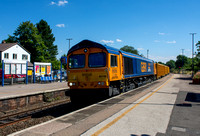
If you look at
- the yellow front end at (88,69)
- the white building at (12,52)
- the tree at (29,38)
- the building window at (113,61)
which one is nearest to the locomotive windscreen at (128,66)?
the building window at (113,61)

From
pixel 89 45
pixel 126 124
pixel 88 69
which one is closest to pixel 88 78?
pixel 88 69

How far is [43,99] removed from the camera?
41.6 feet

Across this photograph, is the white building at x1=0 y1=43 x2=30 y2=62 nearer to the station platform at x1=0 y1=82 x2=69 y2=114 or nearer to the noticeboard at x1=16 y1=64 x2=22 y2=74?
the noticeboard at x1=16 y1=64 x2=22 y2=74

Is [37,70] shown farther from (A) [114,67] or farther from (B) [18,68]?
(A) [114,67]

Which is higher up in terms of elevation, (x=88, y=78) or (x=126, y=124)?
(x=88, y=78)

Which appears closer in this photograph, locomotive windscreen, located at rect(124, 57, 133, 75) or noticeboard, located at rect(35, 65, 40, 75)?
locomotive windscreen, located at rect(124, 57, 133, 75)

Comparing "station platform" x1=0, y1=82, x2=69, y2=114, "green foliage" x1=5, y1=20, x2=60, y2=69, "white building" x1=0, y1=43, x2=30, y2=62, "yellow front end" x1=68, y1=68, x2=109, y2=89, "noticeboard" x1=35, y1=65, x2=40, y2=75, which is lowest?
"station platform" x1=0, y1=82, x2=69, y2=114

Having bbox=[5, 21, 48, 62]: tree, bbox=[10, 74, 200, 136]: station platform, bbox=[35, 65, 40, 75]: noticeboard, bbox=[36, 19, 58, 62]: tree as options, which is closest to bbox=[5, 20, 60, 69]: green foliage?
bbox=[5, 21, 48, 62]: tree

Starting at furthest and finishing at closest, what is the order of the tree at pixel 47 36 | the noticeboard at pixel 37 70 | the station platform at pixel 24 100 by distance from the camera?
the tree at pixel 47 36 < the noticeboard at pixel 37 70 < the station platform at pixel 24 100

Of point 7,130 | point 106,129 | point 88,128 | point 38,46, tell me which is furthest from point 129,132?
point 38,46

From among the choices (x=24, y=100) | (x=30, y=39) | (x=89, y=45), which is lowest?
(x=24, y=100)

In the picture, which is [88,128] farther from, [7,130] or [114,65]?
[114,65]

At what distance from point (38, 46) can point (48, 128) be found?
48.9 meters

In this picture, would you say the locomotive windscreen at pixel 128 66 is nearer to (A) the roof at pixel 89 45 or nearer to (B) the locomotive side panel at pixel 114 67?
(B) the locomotive side panel at pixel 114 67
